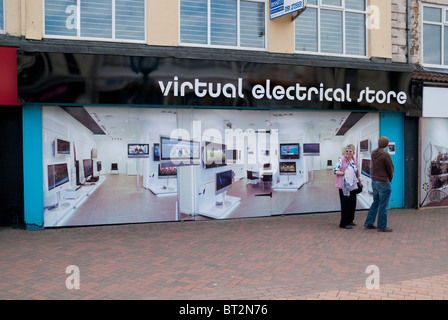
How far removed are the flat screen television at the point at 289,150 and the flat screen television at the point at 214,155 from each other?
147cm

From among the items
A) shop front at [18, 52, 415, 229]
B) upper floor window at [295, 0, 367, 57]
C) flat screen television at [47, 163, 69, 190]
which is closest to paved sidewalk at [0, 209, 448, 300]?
shop front at [18, 52, 415, 229]

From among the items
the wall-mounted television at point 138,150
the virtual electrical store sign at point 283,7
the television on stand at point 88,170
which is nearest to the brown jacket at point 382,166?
the virtual electrical store sign at point 283,7

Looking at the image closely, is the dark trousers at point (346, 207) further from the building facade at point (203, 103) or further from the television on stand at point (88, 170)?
the television on stand at point (88, 170)

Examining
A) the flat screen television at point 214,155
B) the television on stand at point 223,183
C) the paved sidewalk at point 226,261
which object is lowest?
the paved sidewalk at point 226,261

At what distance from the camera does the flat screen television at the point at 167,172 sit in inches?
328

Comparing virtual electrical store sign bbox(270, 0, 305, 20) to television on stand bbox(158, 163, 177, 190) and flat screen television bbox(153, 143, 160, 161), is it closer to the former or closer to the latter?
flat screen television bbox(153, 143, 160, 161)

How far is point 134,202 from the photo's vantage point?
8242 millimetres

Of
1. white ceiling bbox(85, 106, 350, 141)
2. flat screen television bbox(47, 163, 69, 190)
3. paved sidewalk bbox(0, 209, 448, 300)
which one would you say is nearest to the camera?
paved sidewalk bbox(0, 209, 448, 300)

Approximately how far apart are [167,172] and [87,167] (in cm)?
170

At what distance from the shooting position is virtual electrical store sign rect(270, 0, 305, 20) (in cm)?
827

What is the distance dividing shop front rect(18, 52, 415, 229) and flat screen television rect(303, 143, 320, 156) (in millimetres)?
36

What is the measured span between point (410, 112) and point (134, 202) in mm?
7425

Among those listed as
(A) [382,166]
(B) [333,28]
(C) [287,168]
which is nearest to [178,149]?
(C) [287,168]

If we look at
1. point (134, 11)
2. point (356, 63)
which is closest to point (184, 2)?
point (134, 11)
